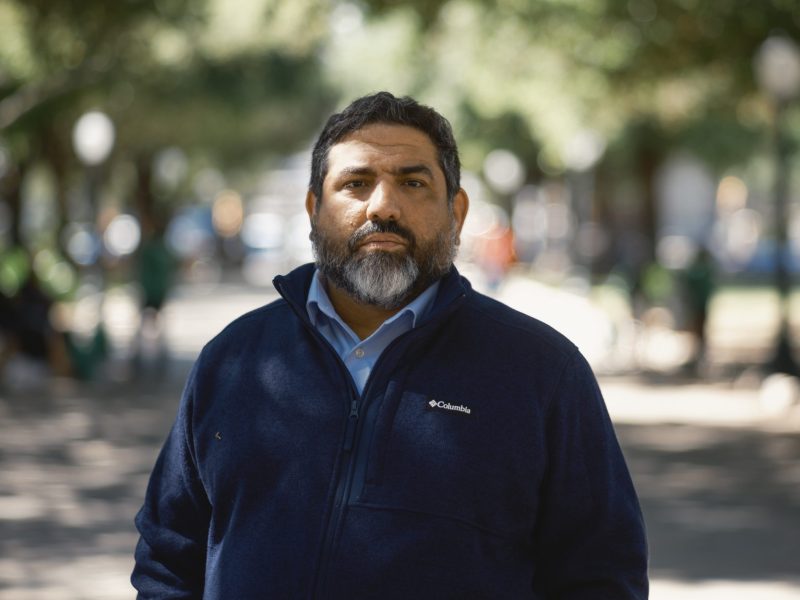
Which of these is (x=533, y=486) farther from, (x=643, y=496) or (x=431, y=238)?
(x=643, y=496)

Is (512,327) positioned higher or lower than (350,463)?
higher

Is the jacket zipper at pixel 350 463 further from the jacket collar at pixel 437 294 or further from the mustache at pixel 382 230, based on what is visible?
the mustache at pixel 382 230

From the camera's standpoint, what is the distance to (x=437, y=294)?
2828 millimetres

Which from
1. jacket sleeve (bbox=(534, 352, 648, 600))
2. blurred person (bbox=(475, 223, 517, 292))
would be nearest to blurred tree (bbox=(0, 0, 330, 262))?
blurred person (bbox=(475, 223, 517, 292))

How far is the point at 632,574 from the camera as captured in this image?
264cm

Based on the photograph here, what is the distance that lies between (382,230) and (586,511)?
2.25 feet

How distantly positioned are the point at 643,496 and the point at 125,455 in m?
4.35

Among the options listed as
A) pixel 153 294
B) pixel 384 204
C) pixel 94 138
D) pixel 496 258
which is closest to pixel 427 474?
pixel 384 204

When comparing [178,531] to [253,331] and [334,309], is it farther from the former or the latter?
[334,309]

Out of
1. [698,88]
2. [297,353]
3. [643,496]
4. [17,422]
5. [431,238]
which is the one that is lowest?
[297,353]

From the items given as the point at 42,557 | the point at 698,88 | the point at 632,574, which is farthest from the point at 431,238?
the point at 698,88

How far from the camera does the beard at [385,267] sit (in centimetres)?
276

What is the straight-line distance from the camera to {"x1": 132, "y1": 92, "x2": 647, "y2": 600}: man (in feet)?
8.46

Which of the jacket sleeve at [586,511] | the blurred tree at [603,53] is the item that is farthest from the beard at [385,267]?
the blurred tree at [603,53]
